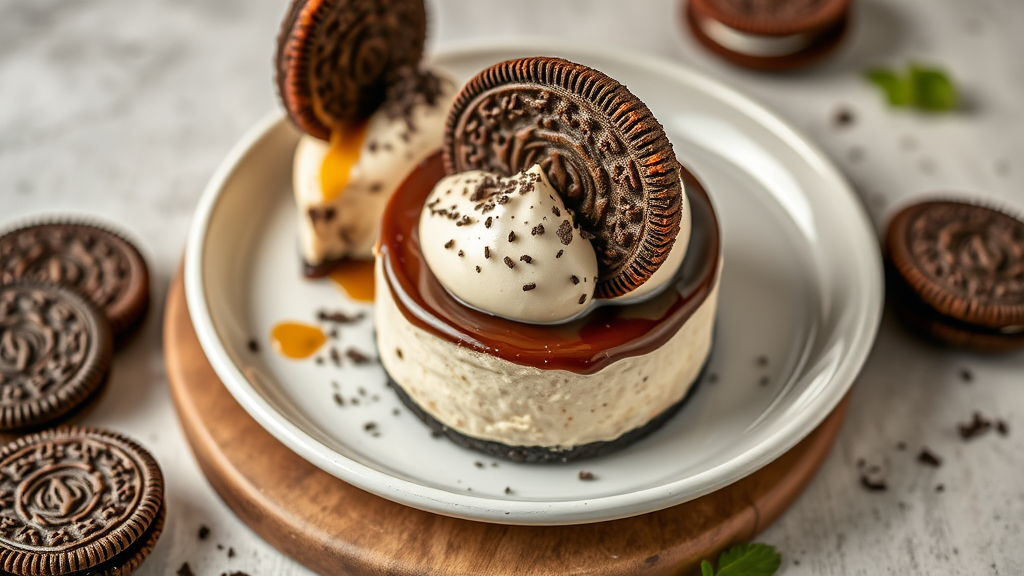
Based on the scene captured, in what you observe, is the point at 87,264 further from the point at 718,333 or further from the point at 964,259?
the point at 964,259

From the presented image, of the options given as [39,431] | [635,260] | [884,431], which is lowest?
[884,431]

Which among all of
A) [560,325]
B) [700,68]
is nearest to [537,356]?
[560,325]

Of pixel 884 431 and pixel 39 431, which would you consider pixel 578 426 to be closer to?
pixel 884 431

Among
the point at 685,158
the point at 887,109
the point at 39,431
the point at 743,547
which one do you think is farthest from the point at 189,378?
the point at 887,109

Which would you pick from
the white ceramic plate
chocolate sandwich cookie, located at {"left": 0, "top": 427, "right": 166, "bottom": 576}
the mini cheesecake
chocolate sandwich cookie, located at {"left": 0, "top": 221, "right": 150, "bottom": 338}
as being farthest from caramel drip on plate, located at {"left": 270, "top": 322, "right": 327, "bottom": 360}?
chocolate sandwich cookie, located at {"left": 0, "top": 427, "right": 166, "bottom": 576}

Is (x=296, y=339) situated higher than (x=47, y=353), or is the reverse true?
(x=47, y=353)

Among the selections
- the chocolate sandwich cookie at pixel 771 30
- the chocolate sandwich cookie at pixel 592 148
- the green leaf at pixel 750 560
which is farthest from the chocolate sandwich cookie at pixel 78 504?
the chocolate sandwich cookie at pixel 771 30
